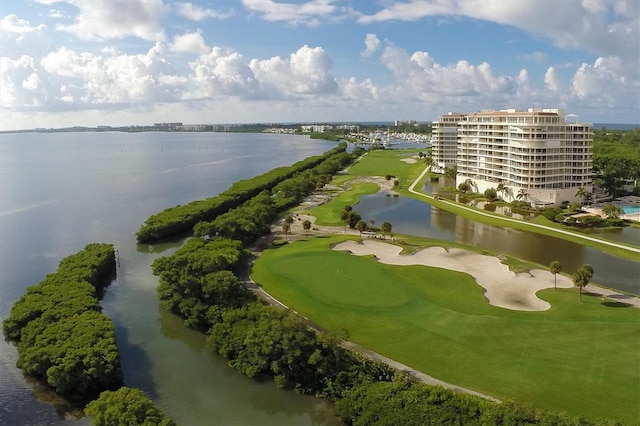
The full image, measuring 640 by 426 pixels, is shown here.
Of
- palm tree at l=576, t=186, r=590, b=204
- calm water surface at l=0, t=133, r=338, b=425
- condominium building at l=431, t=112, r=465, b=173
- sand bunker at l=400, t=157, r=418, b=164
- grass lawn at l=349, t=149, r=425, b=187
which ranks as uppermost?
condominium building at l=431, t=112, r=465, b=173

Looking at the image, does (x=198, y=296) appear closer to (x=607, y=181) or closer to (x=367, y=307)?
(x=367, y=307)

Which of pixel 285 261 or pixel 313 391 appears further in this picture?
pixel 285 261

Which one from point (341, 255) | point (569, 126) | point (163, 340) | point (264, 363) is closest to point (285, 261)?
point (341, 255)

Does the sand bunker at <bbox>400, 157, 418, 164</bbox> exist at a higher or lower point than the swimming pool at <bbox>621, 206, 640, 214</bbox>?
higher

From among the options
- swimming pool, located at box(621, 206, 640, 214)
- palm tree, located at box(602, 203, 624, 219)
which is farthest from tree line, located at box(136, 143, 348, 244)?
swimming pool, located at box(621, 206, 640, 214)

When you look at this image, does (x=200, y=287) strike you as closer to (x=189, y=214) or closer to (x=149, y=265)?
(x=149, y=265)

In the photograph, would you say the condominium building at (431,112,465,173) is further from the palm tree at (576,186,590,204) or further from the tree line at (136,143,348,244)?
the tree line at (136,143,348,244)

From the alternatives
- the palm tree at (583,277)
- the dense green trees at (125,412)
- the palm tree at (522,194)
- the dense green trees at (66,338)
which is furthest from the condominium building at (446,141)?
the dense green trees at (125,412)
